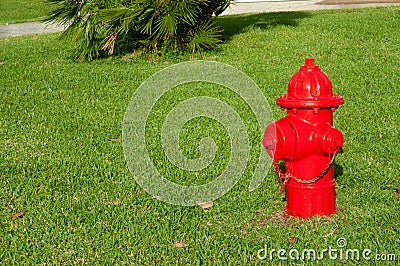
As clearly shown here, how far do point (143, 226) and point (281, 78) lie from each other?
14.9 ft

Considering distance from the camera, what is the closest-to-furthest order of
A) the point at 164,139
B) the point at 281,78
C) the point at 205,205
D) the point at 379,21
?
1. the point at 205,205
2. the point at 164,139
3. the point at 281,78
4. the point at 379,21

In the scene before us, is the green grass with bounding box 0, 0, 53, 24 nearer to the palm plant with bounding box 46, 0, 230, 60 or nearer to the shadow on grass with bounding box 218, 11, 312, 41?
the shadow on grass with bounding box 218, 11, 312, 41

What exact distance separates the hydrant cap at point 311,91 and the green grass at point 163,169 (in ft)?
2.32

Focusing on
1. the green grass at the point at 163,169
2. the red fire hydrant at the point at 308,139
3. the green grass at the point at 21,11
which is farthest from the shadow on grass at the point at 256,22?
the green grass at the point at 21,11

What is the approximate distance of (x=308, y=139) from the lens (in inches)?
146

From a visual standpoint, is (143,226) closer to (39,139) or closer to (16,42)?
(39,139)

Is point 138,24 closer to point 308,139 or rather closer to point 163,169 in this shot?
point 163,169

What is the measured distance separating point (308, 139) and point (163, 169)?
1.57 meters

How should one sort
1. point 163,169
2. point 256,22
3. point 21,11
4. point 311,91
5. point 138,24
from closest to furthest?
point 311,91 → point 163,169 → point 138,24 → point 256,22 → point 21,11

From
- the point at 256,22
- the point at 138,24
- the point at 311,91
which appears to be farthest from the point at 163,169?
the point at 256,22

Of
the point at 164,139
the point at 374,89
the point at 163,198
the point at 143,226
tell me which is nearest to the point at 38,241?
the point at 143,226

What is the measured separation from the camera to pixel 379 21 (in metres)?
11.7

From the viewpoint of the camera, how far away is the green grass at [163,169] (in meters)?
3.66

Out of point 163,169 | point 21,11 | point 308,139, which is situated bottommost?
point 21,11
